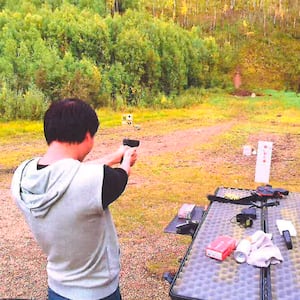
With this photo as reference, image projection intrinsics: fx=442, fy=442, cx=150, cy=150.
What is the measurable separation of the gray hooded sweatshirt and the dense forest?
444 cm

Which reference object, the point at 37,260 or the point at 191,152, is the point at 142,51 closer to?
the point at 191,152

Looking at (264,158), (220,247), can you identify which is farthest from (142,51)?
(220,247)

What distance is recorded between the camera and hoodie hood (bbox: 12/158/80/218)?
3.14 feet

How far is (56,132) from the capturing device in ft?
3.26

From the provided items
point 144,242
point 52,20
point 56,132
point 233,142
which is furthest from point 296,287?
point 52,20

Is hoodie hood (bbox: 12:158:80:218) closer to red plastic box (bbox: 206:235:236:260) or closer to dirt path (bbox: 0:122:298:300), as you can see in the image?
red plastic box (bbox: 206:235:236:260)

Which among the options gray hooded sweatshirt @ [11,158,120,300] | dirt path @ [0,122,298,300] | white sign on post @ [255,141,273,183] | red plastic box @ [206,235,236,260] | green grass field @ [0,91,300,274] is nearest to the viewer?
gray hooded sweatshirt @ [11,158,120,300]

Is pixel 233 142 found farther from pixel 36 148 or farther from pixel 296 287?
pixel 296 287

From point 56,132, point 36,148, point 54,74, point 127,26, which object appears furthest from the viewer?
point 127,26

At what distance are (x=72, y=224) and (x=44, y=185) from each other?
0.11 metres

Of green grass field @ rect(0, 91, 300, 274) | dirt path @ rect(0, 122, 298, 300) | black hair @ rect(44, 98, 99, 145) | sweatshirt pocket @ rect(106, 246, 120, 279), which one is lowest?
green grass field @ rect(0, 91, 300, 274)

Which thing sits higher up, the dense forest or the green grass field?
the dense forest

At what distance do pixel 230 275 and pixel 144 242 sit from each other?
1.53 meters

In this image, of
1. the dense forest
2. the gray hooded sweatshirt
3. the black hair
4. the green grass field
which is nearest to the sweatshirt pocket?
the gray hooded sweatshirt
